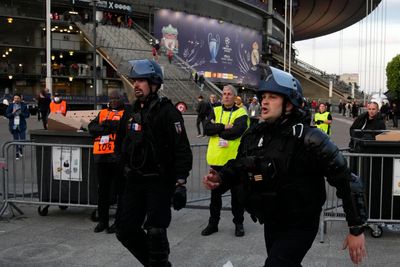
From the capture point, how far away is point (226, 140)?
6.32 m

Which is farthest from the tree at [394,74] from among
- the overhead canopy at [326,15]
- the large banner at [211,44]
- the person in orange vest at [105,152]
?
the person in orange vest at [105,152]

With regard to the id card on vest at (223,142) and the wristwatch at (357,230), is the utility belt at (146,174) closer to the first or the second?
the wristwatch at (357,230)

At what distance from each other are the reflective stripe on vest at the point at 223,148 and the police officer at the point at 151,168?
6.53ft

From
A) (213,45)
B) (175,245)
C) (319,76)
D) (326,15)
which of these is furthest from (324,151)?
(326,15)

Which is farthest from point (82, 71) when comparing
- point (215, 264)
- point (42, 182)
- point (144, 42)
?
point (215, 264)

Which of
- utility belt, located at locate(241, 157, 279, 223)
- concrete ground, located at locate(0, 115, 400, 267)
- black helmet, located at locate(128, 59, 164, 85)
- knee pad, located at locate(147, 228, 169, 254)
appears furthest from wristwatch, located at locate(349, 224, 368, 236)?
concrete ground, located at locate(0, 115, 400, 267)

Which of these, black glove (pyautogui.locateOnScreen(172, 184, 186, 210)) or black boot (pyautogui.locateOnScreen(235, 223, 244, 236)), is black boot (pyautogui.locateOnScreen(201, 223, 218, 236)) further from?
black glove (pyautogui.locateOnScreen(172, 184, 186, 210))

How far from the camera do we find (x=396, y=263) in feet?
17.4

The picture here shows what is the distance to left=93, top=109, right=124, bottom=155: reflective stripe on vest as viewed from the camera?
640 cm

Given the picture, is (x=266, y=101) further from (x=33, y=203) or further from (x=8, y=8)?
(x=8, y=8)

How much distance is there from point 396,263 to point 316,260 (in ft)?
2.73

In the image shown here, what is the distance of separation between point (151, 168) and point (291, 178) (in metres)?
1.47

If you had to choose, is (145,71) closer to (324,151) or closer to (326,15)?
(324,151)

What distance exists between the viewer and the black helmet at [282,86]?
319 centimetres
